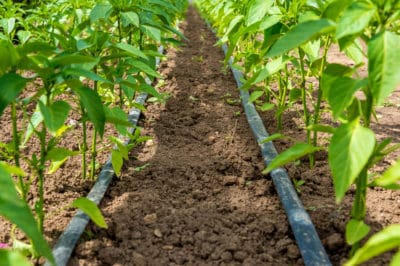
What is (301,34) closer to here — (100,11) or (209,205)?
(209,205)

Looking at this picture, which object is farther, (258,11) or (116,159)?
(258,11)

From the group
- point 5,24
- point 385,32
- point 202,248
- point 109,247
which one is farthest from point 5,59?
point 5,24

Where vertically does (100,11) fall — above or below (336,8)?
below

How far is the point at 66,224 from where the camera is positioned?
1.97 m

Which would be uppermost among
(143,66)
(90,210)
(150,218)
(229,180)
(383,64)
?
(383,64)

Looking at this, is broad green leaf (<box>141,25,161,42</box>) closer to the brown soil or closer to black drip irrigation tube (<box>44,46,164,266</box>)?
the brown soil

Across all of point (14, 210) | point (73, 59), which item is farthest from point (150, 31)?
point (14, 210)

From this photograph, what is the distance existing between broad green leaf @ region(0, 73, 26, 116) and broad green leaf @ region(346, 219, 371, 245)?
1.03 meters

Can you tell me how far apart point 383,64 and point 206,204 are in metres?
1.11

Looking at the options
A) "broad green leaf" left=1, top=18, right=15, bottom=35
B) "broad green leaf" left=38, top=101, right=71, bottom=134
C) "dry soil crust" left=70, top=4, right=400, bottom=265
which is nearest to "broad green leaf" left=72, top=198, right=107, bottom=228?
"dry soil crust" left=70, top=4, right=400, bottom=265

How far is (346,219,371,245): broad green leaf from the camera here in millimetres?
1468

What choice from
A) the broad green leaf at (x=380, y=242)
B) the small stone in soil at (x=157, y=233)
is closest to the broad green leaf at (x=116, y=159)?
the small stone in soil at (x=157, y=233)

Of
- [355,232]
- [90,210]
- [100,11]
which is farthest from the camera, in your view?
[100,11]

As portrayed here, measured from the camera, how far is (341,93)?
140 cm
